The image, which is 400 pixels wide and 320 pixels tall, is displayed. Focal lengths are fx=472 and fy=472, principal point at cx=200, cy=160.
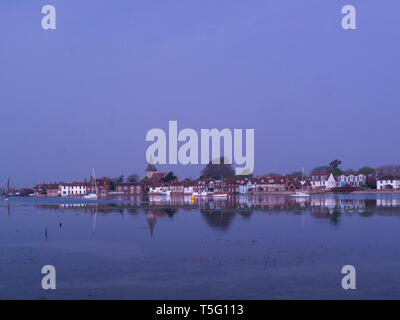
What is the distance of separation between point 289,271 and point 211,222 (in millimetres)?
23305

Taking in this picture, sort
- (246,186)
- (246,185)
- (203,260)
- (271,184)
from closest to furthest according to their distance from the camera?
(203,260) < (271,184) < (246,186) < (246,185)

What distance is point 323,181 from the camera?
16475cm

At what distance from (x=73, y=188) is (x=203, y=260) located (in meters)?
162

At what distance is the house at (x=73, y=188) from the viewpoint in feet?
577

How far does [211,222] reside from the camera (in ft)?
150

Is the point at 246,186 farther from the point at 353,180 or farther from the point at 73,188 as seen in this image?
the point at 73,188

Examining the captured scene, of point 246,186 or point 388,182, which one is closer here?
point 388,182

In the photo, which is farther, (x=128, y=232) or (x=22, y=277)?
(x=128, y=232)

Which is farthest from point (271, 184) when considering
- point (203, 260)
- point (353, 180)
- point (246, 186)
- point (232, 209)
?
point (203, 260)

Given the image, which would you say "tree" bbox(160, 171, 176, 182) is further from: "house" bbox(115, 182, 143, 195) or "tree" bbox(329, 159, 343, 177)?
"tree" bbox(329, 159, 343, 177)

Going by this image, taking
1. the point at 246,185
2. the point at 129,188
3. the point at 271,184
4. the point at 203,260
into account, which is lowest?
the point at 129,188
